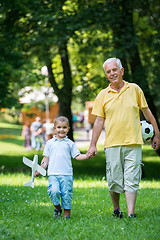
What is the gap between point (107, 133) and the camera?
549cm

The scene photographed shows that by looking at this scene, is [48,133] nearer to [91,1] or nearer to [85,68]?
[85,68]

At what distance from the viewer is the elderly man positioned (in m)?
5.31

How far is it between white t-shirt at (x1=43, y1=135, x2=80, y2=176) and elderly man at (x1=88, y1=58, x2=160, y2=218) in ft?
0.92

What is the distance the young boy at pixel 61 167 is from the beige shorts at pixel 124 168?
0.35m

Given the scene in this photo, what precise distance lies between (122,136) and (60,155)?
808 mm

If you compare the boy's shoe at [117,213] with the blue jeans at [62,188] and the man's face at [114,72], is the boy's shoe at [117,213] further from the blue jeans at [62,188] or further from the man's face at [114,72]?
the man's face at [114,72]

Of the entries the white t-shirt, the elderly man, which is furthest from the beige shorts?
the white t-shirt

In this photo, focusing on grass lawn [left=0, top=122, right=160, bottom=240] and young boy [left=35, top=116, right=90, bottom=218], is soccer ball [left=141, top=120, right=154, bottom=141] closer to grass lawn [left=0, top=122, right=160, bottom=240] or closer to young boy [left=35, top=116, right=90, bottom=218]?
young boy [left=35, top=116, right=90, bottom=218]

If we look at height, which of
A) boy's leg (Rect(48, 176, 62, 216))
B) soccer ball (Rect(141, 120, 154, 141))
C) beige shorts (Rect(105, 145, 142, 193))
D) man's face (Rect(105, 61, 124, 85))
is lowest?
boy's leg (Rect(48, 176, 62, 216))

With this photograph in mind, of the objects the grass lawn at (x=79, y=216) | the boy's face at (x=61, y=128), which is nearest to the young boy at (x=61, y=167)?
the boy's face at (x=61, y=128)

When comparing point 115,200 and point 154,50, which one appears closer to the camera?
point 115,200

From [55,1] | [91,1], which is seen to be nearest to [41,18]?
[55,1]

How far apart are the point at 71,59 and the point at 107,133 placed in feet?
45.9

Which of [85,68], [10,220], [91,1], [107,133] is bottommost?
[10,220]
